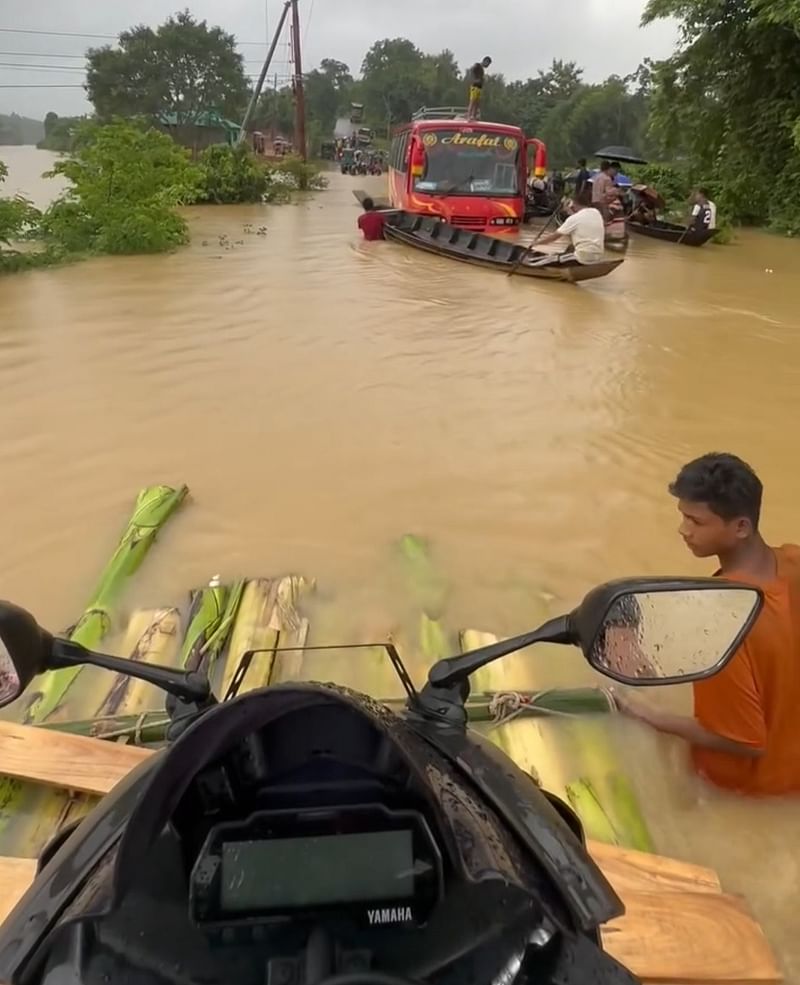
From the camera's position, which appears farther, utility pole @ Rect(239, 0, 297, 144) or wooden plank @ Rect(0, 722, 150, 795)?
utility pole @ Rect(239, 0, 297, 144)

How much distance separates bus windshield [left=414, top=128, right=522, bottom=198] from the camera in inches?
643

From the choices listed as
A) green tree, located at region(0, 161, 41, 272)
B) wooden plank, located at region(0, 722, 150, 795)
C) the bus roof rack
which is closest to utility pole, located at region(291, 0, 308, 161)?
the bus roof rack

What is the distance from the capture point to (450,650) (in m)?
4.08

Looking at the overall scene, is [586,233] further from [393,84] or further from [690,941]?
[393,84]

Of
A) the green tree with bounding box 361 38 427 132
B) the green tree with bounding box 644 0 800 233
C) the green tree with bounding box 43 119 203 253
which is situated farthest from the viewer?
the green tree with bounding box 361 38 427 132

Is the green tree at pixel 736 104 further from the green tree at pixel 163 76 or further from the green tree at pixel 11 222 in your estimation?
the green tree at pixel 163 76

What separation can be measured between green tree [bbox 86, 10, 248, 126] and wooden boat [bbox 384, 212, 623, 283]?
142ft

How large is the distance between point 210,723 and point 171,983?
299 millimetres

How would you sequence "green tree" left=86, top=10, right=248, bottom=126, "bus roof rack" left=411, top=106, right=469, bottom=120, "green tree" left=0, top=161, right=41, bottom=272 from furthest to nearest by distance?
1. "green tree" left=86, top=10, right=248, bottom=126
2. "bus roof rack" left=411, top=106, right=469, bottom=120
3. "green tree" left=0, top=161, right=41, bottom=272

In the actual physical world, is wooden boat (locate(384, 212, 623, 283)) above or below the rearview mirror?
below

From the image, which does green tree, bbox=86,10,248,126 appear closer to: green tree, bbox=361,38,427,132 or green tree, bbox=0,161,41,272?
green tree, bbox=361,38,427,132

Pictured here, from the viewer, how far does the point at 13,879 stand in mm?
2434

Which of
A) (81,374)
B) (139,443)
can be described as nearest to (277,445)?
(139,443)

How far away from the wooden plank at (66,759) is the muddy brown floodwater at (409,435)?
1464 millimetres
